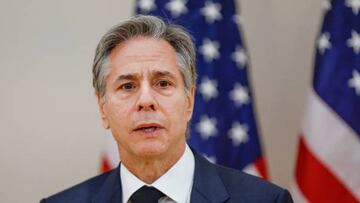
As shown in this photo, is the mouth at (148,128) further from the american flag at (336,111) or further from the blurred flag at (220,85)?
the american flag at (336,111)

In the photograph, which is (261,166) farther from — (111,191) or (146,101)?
(146,101)

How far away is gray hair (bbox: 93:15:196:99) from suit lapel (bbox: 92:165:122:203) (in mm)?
257

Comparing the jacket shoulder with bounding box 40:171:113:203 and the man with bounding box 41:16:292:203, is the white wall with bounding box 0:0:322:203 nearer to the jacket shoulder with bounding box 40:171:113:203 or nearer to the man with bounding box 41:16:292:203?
the jacket shoulder with bounding box 40:171:113:203

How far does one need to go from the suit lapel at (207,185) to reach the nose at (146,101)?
0.81 ft

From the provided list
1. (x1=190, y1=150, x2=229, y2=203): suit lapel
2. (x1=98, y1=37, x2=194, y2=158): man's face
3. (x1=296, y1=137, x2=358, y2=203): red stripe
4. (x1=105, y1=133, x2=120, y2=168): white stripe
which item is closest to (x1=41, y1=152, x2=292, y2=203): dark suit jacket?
(x1=190, y1=150, x2=229, y2=203): suit lapel

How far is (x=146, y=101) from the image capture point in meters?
1.78

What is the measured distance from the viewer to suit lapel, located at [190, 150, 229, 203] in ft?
5.93

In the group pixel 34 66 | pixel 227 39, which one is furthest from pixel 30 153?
pixel 227 39

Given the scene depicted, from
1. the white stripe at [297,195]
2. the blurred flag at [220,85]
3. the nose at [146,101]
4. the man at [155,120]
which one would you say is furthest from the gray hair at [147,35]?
the white stripe at [297,195]

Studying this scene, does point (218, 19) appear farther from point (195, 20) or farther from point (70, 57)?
point (70, 57)

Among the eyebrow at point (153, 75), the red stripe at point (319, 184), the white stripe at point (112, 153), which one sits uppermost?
the eyebrow at point (153, 75)

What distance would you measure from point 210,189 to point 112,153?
1.37 m

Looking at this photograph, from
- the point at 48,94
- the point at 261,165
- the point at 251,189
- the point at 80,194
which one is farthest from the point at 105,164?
the point at 251,189

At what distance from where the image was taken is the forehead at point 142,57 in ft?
6.01
